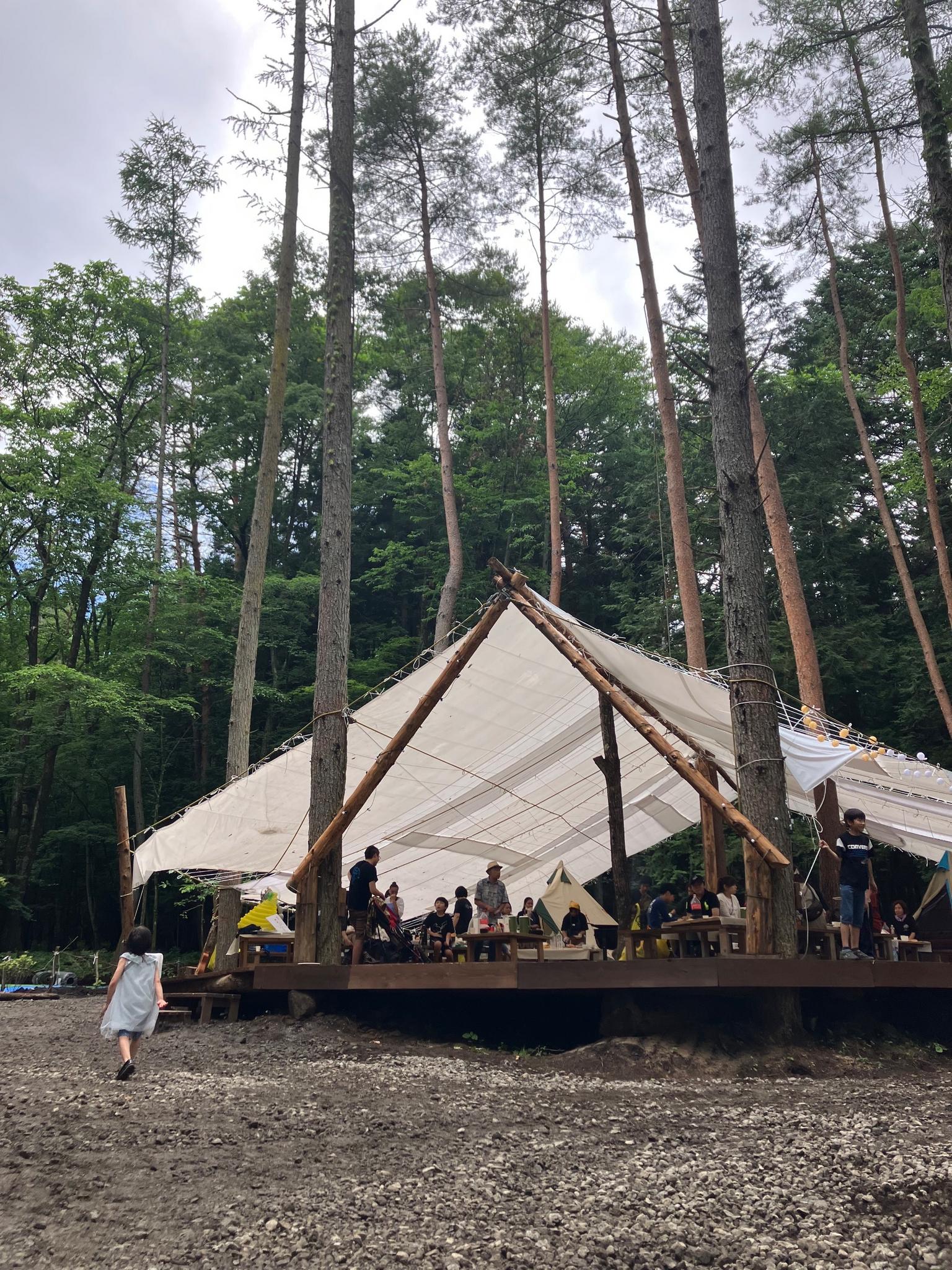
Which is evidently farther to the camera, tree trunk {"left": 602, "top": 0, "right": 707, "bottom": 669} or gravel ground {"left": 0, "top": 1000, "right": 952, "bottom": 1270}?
tree trunk {"left": 602, "top": 0, "right": 707, "bottom": 669}

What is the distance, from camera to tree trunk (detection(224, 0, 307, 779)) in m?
10.5

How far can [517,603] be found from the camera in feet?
22.7

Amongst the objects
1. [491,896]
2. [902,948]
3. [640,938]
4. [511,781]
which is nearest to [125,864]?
[491,896]

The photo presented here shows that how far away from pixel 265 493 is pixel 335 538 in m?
3.07

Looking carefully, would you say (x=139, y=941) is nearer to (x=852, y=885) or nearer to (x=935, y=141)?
(x=852, y=885)

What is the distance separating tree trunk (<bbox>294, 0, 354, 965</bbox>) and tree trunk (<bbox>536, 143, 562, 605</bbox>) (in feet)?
20.4

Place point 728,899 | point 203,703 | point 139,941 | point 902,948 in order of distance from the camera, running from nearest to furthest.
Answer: point 139,941 < point 728,899 < point 902,948 < point 203,703

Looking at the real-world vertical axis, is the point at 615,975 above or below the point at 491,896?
below

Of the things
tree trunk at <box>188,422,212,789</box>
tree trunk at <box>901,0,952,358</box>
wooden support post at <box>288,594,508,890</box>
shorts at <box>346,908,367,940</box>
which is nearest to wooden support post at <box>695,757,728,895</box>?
wooden support post at <box>288,594,508,890</box>

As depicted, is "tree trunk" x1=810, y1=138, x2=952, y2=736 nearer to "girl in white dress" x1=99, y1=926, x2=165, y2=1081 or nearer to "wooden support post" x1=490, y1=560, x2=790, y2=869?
"wooden support post" x1=490, y1=560, x2=790, y2=869

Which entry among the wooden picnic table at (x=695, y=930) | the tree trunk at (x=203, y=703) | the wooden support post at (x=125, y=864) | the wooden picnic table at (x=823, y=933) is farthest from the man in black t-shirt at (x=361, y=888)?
the tree trunk at (x=203, y=703)

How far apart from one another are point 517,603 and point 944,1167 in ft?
14.7

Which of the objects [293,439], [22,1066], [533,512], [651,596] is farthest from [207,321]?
[22,1066]

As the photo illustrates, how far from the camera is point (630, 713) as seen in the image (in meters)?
6.41
